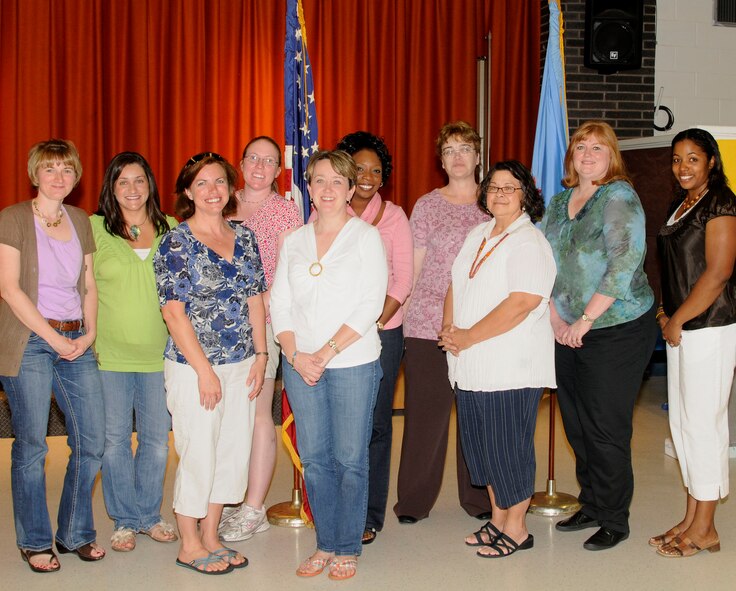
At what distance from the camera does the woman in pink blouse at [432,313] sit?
3686 mm

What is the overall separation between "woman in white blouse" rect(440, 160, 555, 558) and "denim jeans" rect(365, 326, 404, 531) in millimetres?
246

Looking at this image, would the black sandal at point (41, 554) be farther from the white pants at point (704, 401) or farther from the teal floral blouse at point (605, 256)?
the white pants at point (704, 401)

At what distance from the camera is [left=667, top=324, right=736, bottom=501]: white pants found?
11.0ft

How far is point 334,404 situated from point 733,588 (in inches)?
62.3

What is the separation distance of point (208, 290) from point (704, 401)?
6.23 feet

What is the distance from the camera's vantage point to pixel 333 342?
3076 mm

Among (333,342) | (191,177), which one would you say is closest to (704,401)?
(333,342)

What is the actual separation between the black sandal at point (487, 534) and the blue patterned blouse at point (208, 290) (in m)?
1.21

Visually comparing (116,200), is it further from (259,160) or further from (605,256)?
(605,256)

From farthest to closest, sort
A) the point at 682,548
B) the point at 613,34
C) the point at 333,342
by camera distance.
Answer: the point at 613,34, the point at 682,548, the point at 333,342

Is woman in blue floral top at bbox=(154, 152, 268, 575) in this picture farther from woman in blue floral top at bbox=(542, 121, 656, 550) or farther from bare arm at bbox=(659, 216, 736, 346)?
bare arm at bbox=(659, 216, 736, 346)

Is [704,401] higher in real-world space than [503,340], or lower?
lower

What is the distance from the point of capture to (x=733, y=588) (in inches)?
126

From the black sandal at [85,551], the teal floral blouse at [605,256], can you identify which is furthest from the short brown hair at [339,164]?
the black sandal at [85,551]
